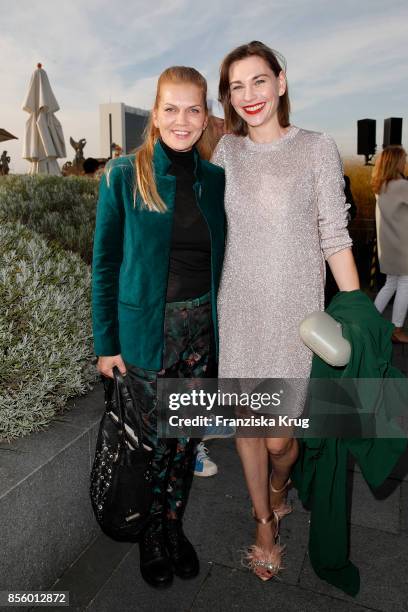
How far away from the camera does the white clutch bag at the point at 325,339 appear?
1927 mm

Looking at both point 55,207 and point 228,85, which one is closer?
point 228,85

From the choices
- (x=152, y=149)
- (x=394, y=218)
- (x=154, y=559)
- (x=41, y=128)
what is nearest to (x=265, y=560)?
(x=154, y=559)

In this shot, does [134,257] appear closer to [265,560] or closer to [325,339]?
[325,339]

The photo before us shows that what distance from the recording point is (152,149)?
2.17 m

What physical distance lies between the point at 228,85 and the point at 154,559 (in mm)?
2220

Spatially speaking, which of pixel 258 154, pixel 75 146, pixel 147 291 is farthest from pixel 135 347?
pixel 75 146

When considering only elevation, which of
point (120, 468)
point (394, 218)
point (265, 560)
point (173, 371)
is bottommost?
point (265, 560)

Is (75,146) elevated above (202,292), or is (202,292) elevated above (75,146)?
(75,146)

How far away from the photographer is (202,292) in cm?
223

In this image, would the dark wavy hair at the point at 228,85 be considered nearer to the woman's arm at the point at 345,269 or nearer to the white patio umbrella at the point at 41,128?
the woman's arm at the point at 345,269

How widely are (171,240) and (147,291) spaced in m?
0.23

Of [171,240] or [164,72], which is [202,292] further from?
[164,72]

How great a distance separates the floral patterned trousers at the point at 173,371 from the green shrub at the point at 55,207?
10.0 ft

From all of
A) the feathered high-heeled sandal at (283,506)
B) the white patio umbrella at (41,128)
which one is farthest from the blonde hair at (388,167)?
the white patio umbrella at (41,128)
